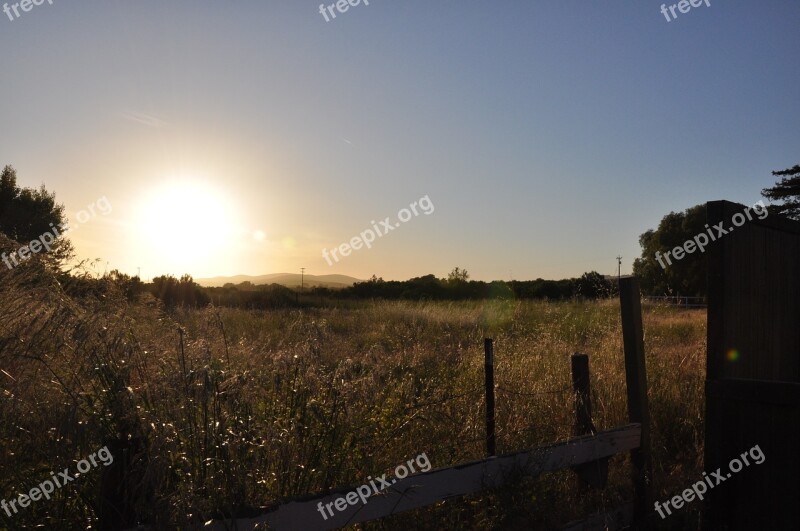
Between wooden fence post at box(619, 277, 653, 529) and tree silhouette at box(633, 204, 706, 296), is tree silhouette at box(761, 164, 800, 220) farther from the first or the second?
wooden fence post at box(619, 277, 653, 529)

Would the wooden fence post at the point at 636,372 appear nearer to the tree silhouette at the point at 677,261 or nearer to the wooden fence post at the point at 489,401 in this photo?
the wooden fence post at the point at 489,401

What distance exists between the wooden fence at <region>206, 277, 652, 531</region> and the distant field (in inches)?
6.7

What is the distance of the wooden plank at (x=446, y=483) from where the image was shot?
105 inches

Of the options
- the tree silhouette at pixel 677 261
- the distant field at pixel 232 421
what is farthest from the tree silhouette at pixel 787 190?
the distant field at pixel 232 421

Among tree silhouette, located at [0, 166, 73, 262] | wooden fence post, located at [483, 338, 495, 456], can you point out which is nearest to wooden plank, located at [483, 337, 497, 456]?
wooden fence post, located at [483, 338, 495, 456]

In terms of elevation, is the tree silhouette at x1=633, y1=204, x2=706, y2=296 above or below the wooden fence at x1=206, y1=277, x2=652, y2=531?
above

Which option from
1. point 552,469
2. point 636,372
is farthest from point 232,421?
point 636,372

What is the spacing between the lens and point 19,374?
10.1 ft

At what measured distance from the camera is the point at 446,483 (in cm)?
331

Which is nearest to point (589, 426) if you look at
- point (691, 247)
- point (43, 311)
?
point (691, 247)

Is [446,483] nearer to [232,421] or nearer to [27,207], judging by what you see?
[232,421]

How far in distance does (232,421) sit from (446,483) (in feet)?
3.96

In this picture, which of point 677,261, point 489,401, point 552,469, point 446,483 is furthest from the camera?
point 677,261

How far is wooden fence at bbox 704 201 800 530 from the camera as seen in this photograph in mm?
3883
